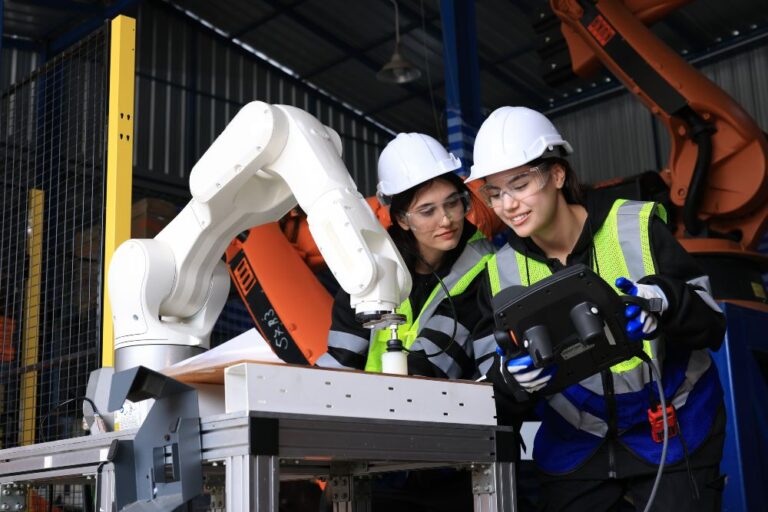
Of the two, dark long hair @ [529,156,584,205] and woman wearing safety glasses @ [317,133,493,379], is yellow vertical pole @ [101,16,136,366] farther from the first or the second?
dark long hair @ [529,156,584,205]

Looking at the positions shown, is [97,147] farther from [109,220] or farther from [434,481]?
[434,481]

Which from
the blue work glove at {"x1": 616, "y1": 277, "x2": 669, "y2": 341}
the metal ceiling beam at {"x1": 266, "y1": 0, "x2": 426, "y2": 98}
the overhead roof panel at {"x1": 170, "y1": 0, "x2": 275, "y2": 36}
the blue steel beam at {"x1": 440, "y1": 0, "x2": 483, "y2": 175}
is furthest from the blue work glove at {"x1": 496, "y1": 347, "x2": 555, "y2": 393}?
the overhead roof panel at {"x1": 170, "y1": 0, "x2": 275, "y2": 36}

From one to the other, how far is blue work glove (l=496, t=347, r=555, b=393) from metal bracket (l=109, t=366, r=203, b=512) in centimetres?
69

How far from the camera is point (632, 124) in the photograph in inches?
549

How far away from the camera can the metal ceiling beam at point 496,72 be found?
41.0ft

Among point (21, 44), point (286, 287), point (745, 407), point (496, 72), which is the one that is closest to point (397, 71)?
point (496, 72)

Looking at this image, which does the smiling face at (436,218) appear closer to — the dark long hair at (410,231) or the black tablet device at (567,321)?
the dark long hair at (410,231)

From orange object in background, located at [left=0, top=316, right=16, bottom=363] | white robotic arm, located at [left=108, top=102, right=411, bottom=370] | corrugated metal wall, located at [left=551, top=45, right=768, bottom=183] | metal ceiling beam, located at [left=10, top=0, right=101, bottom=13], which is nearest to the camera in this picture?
white robotic arm, located at [left=108, top=102, right=411, bottom=370]

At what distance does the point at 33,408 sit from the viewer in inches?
143

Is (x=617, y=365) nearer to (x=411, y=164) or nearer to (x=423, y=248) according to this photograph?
(x=423, y=248)

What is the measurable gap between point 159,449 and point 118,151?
1653 millimetres

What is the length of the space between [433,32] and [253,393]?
1180 cm

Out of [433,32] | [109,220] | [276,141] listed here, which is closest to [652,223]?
[276,141]

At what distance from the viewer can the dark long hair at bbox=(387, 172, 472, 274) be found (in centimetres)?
294
